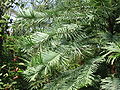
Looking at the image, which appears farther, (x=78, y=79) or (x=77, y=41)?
(x=77, y=41)

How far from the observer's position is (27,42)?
4.32 feet

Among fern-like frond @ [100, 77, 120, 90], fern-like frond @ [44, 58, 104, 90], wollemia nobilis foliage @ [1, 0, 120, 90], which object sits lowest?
fern-like frond @ [100, 77, 120, 90]

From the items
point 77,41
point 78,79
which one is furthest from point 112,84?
point 77,41

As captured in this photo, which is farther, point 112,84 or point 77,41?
point 77,41

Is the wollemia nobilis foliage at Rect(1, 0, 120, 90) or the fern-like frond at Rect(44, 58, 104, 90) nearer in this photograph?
the fern-like frond at Rect(44, 58, 104, 90)

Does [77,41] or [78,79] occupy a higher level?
[77,41]

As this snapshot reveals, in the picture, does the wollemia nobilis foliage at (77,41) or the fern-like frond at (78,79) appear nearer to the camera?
the fern-like frond at (78,79)

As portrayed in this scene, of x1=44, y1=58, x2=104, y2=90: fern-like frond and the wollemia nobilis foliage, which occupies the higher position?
the wollemia nobilis foliage

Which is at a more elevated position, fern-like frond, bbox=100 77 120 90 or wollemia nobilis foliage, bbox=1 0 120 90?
wollemia nobilis foliage, bbox=1 0 120 90

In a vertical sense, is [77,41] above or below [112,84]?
above

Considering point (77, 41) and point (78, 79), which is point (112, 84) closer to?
point (78, 79)

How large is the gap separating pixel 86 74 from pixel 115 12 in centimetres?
46

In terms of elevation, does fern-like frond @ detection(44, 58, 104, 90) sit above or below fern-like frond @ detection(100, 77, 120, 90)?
above

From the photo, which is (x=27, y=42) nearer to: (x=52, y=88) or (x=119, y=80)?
(x=52, y=88)
